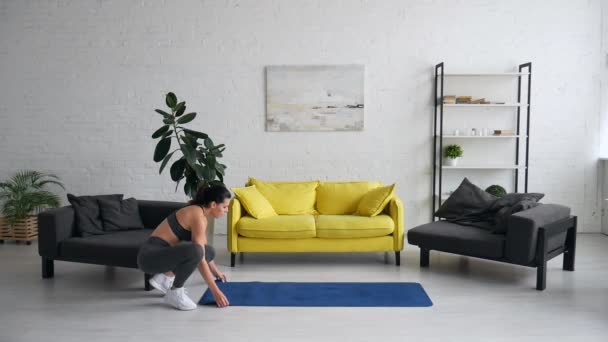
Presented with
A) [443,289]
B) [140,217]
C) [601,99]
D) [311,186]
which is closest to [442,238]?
[443,289]

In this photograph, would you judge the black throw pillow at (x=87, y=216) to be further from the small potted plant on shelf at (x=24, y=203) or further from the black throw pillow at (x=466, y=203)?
the black throw pillow at (x=466, y=203)

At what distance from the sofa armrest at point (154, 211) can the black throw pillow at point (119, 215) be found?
6 centimetres

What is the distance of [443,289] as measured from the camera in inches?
172

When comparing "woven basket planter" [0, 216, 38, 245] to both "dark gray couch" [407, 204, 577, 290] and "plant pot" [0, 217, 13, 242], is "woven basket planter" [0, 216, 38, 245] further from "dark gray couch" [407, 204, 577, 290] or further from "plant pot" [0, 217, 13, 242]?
"dark gray couch" [407, 204, 577, 290]

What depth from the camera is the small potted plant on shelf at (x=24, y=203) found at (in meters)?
6.18

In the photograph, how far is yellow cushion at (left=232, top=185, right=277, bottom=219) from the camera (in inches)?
206

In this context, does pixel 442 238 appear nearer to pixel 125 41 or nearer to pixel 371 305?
pixel 371 305

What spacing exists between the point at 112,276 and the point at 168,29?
3233 millimetres

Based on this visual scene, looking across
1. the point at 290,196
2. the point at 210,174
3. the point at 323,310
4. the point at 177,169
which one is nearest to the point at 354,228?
the point at 290,196

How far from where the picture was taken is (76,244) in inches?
178

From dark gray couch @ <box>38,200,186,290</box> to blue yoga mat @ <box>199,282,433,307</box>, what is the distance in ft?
2.50

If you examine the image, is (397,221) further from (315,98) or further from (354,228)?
(315,98)

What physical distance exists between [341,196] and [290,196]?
0.54 m

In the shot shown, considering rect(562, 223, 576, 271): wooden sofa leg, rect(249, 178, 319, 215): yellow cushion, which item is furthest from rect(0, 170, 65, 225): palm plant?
rect(562, 223, 576, 271): wooden sofa leg
